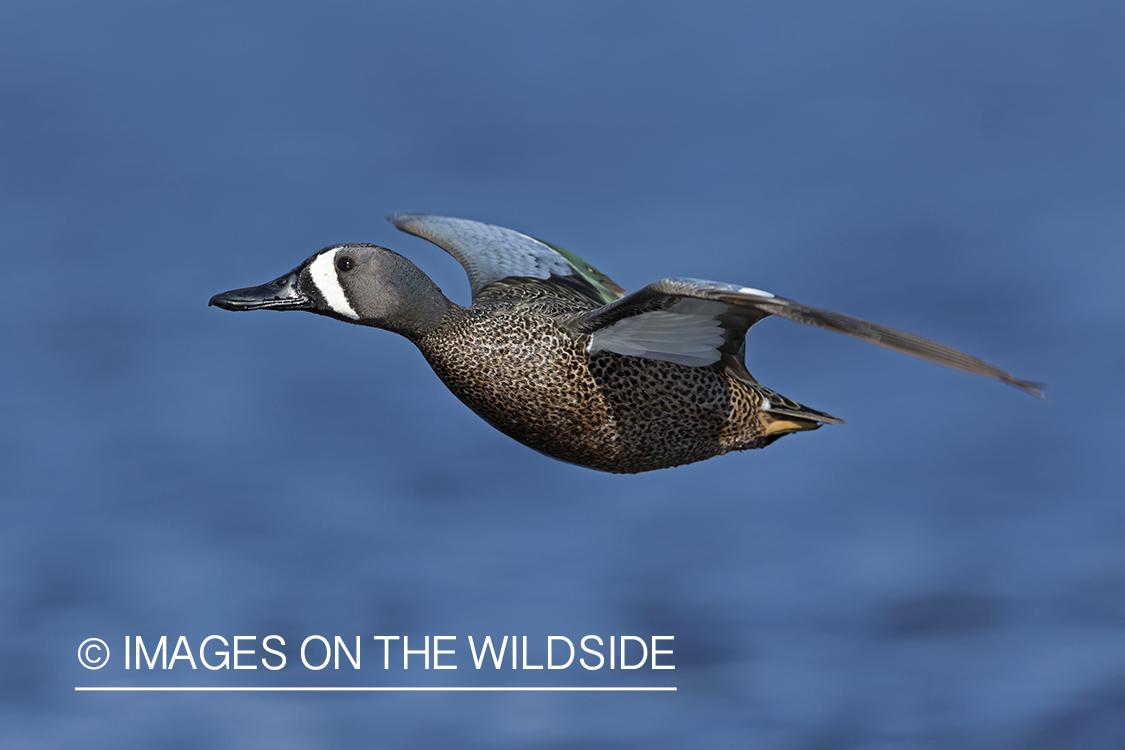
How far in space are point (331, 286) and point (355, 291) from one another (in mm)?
145

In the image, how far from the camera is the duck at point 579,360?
8.20 metres

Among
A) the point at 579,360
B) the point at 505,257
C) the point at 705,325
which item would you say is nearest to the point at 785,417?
the point at 705,325

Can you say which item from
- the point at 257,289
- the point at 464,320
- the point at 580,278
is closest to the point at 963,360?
the point at 464,320

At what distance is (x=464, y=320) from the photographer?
27.9ft

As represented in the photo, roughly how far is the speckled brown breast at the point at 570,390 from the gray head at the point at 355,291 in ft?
0.79

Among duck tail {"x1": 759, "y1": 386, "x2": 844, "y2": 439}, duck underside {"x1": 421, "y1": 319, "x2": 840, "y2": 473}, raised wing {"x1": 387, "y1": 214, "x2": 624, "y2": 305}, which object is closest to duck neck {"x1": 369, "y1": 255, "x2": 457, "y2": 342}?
duck underside {"x1": 421, "y1": 319, "x2": 840, "y2": 473}

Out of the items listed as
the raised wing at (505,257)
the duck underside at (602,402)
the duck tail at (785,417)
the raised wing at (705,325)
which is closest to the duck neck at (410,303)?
the duck underside at (602,402)

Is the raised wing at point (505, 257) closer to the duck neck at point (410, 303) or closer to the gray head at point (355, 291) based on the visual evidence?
the duck neck at point (410, 303)

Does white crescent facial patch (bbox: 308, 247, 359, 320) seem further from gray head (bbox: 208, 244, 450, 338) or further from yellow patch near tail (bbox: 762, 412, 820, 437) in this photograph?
yellow patch near tail (bbox: 762, 412, 820, 437)

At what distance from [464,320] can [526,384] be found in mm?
511

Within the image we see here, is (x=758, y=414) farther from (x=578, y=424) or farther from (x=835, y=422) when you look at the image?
(x=578, y=424)

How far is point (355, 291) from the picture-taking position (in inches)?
322

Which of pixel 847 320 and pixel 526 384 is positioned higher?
pixel 526 384

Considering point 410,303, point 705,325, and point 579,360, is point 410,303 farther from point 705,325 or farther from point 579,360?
point 705,325
